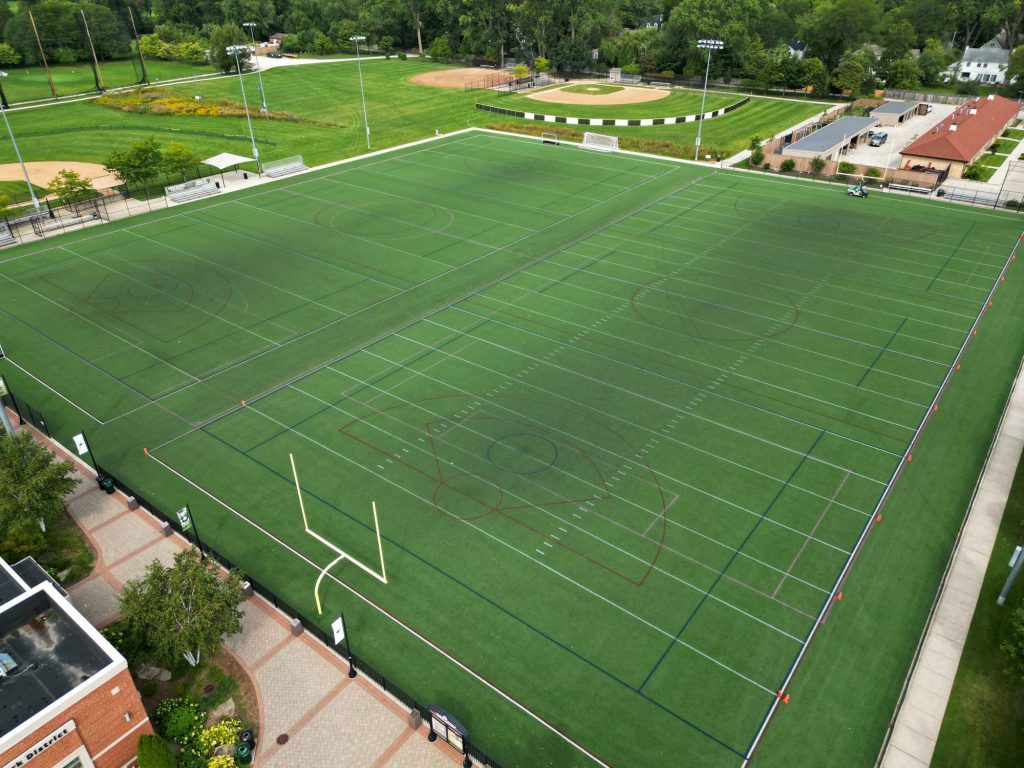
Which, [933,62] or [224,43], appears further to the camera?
[224,43]

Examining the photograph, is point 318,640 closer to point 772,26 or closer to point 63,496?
point 63,496

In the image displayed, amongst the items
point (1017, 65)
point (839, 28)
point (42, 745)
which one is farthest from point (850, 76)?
point (42, 745)

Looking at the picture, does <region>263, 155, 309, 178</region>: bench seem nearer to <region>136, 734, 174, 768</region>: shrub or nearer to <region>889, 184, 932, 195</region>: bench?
<region>889, 184, 932, 195</region>: bench

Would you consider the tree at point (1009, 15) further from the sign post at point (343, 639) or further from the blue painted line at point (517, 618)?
the sign post at point (343, 639)

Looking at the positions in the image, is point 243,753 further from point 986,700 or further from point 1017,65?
point 1017,65

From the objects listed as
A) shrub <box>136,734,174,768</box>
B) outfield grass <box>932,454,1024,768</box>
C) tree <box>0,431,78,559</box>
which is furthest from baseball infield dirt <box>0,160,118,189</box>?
outfield grass <box>932,454,1024,768</box>

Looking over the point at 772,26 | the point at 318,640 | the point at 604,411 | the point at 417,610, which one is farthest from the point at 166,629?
the point at 772,26

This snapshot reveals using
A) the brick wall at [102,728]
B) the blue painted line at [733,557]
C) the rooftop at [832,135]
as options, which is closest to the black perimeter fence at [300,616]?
the brick wall at [102,728]
